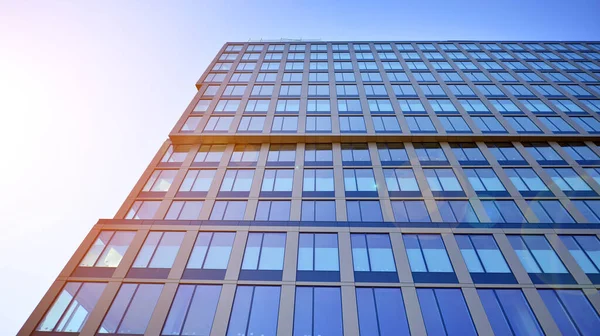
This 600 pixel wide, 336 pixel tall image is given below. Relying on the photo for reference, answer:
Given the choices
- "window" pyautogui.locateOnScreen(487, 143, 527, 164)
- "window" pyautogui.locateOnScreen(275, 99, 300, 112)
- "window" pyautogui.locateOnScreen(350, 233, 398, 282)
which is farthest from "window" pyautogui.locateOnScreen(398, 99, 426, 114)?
"window" pyautogui.locateOnScreen(350, 233, 398, 282)

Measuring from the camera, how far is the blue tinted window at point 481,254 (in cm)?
1714

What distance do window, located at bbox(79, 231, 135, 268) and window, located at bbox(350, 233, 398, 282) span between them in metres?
13.4

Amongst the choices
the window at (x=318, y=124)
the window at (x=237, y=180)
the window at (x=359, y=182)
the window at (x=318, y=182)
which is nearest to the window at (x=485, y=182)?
the window at (x=359, y=182)

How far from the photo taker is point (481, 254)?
17.9m

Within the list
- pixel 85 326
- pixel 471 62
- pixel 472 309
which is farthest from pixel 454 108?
pixel 85 326

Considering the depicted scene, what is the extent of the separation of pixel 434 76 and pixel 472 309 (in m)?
26.2

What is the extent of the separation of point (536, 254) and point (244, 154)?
66.8 feet

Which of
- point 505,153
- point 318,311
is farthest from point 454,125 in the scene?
point 318,311

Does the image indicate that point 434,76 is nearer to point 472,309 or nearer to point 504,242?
point 504,242

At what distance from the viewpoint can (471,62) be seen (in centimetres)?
3766

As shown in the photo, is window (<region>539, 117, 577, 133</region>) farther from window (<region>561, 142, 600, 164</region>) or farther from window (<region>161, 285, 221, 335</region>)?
window (<region>161, 285, 221, 335</region>)

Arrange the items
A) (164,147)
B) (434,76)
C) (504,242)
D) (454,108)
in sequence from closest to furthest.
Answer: (504,242) < (164,147) < (454,108) < (434,76)

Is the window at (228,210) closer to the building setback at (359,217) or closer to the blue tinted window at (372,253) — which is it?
the building setback at (359,217)

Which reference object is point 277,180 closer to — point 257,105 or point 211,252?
point 211,252
